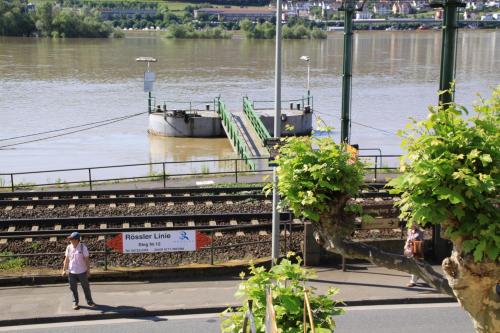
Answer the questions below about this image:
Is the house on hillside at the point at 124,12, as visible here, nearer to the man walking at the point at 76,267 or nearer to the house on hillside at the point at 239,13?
the house on hillside at the point at 239,13

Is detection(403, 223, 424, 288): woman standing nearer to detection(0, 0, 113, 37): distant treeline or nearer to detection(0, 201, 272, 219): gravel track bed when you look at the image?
detection(0, 201, 272, 219): gravel track bed

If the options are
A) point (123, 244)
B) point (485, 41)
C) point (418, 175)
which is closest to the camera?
point (418, 175)

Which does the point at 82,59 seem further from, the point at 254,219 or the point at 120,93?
the point at 254,219

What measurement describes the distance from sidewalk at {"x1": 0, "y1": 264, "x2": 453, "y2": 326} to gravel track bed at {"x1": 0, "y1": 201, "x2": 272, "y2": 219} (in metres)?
4.93

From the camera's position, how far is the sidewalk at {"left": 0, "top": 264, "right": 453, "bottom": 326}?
1220cm

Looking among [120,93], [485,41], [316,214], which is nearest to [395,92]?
[120,93]

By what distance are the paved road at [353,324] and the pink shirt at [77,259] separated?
2.91ft

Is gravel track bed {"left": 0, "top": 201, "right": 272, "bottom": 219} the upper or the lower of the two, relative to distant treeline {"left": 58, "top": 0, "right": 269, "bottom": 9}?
lower

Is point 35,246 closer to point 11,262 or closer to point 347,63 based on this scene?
point 11,262

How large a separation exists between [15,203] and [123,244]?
620cm

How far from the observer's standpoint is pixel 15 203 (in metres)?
19.4

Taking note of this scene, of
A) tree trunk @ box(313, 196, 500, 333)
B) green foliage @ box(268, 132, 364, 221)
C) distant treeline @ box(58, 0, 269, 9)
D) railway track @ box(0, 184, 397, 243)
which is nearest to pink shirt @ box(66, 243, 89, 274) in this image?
railway track @ box(0, 184, 397, 243)

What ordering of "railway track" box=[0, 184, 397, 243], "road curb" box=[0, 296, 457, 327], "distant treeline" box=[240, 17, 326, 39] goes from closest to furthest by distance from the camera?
"road curb" box=[0, 296, 457, 327] < "railway track" box=[0, 184, 397, 243] < "distant treeline" box=[240, 17, 326, 39]

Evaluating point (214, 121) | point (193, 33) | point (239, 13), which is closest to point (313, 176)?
point (214, 121)
